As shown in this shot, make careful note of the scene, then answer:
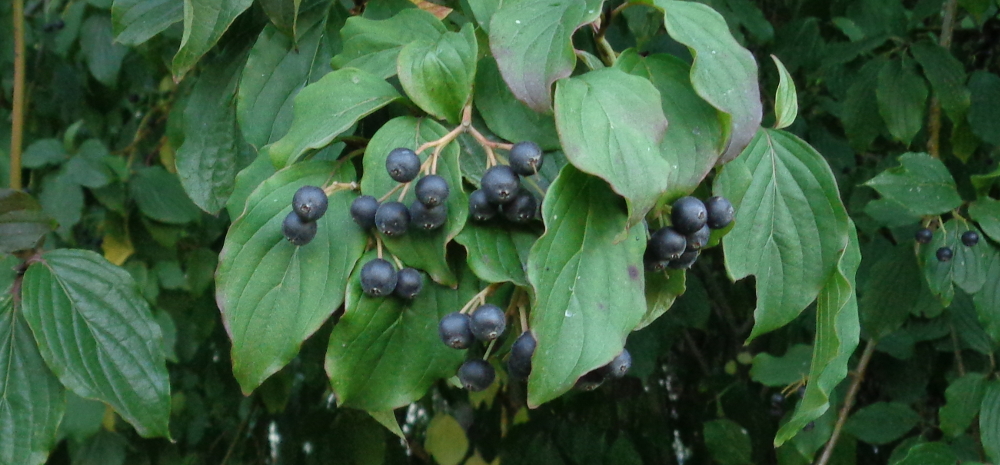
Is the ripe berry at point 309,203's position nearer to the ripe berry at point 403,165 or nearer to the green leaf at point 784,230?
the ripe berry at point 403,165

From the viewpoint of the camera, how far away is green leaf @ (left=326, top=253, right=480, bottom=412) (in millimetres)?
790

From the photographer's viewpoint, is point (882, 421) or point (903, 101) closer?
point (903, 101)

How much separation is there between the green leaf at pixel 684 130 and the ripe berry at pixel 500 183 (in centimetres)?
13

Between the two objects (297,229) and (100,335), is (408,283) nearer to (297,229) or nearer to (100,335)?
(297,229)

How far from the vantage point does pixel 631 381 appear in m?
2.50

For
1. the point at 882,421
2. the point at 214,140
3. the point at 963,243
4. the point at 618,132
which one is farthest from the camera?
the point at 882,421

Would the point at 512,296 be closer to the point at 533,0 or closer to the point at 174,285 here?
the point at 533,0

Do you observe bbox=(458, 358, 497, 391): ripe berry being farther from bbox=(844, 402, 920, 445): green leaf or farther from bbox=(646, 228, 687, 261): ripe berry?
bbox=(844, 402, 920, 445): green leaf

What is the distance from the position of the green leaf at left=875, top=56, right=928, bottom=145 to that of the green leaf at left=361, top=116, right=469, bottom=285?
1401mm

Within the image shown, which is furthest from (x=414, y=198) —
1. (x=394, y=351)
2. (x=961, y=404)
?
(x=961, y=404)

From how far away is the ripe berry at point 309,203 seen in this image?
2.43ft

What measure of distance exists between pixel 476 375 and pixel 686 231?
25 centimetres

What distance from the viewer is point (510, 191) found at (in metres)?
0.71

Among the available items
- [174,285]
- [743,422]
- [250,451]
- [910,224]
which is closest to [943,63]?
[910,224]
